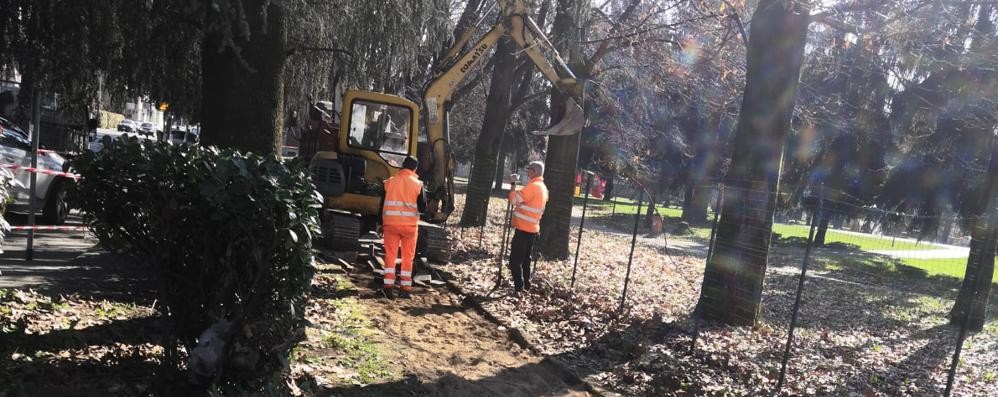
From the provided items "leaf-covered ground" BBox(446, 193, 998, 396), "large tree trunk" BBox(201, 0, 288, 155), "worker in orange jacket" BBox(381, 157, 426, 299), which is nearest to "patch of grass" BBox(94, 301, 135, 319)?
"large tree trunk" BBox(201, 0, 288, 155)

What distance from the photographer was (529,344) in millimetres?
7043

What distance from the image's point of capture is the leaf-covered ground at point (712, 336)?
260 inches

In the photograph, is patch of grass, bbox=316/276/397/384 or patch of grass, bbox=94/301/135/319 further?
patch of grass, bbox=94/301/135/319

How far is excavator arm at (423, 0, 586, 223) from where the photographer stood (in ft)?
35.2

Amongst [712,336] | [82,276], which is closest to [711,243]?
[712,336]

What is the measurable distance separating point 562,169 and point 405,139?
3.02 metres

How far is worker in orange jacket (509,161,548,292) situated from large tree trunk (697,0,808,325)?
2.37m

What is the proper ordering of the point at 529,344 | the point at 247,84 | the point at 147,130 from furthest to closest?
the point at 147,130
the point at 529,344
the point at 247,84

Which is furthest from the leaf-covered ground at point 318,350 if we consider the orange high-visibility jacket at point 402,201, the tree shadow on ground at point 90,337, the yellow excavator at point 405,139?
the yellow excavator at point 405,139

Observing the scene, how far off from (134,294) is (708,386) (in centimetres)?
542

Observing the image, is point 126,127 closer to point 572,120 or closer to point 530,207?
point 572,120

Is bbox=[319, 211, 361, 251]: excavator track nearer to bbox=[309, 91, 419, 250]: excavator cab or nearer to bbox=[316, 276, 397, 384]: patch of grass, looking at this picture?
bbox=[309, 91, 419, 250]: excavator cab

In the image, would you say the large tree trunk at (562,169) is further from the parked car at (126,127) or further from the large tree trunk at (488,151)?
the parked car at (126,127)

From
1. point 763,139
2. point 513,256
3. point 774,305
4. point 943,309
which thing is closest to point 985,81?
point 943,309
